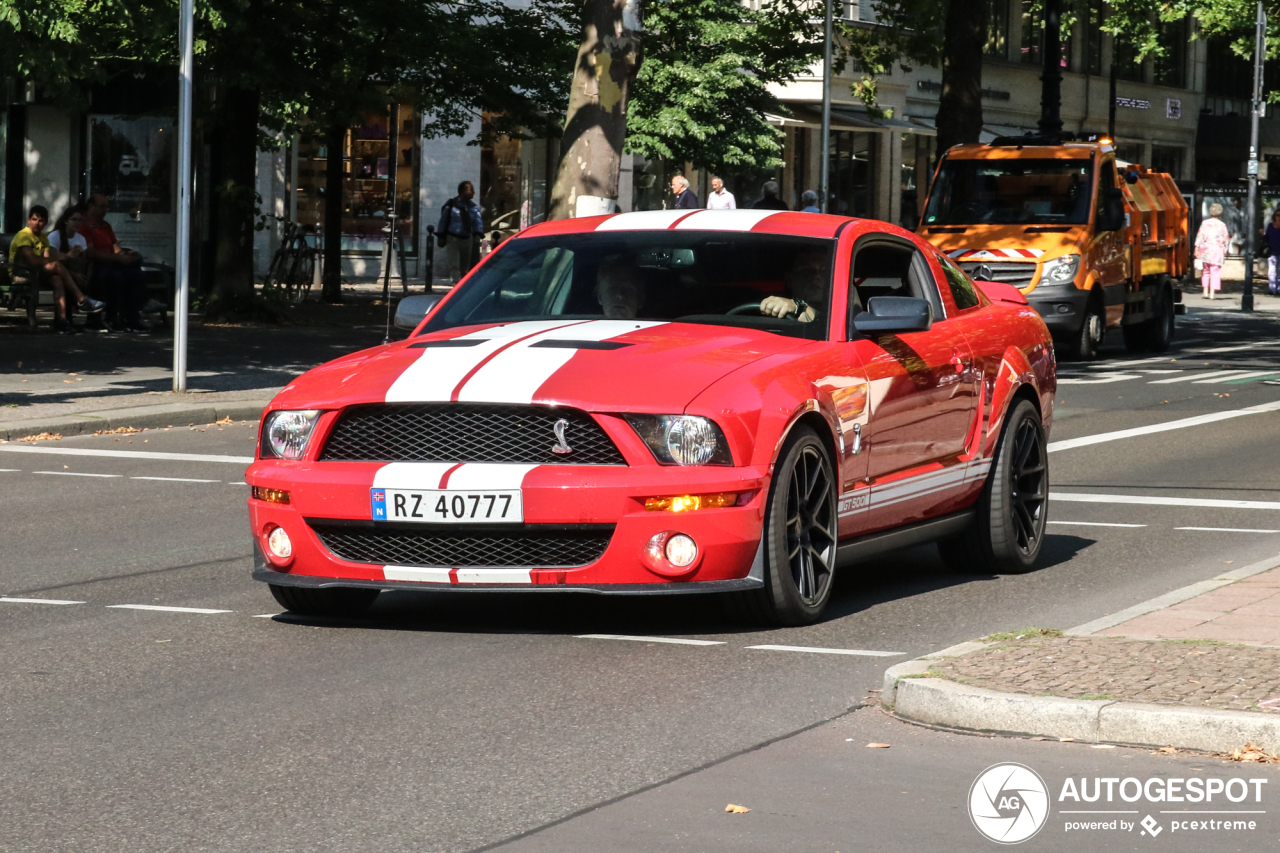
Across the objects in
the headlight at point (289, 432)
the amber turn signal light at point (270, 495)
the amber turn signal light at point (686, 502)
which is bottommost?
the amber turn signal light at point (270, 495)

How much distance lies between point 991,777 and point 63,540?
20.1ft

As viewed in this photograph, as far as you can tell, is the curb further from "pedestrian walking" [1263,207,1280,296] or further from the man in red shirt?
"pedestrian walking" [1263,207,1280,296]

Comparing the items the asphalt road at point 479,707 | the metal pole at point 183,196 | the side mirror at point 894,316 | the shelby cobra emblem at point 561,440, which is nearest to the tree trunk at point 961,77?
the metal pole at point 183,196

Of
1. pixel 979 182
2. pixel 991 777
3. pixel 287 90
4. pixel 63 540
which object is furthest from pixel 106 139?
pixel 991 777

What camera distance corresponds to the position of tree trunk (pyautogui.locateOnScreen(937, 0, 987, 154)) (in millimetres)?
32031

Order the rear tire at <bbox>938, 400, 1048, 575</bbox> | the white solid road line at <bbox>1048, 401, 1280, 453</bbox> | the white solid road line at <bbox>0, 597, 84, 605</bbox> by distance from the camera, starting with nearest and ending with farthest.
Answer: the white solid road line at <bbox>0, 597, 84, 605</bbox>
the rear tire at <bbox>938, 400, 1048, 575</bbox>
the white solid road line at <bbox>1048, 401, 1280, 453</bbox>

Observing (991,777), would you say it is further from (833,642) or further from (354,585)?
(354,585)

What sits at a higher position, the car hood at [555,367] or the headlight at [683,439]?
the car hood at [555,367]

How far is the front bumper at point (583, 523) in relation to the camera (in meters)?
7.22

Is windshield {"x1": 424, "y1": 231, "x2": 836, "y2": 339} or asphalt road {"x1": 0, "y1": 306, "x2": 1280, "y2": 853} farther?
windshield {"x1": 424, "y1": 231, "x2": 836, "y2": 339}

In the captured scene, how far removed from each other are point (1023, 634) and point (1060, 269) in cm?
1794

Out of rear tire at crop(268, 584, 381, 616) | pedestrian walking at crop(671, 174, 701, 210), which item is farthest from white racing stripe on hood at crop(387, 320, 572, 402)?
pedestrian walking at crop(671, 174, 701, 210)

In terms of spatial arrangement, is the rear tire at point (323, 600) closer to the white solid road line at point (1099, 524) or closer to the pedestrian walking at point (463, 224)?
the white solid road line at point (1099, 524)

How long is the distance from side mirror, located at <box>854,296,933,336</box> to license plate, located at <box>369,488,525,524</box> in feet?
5.85
